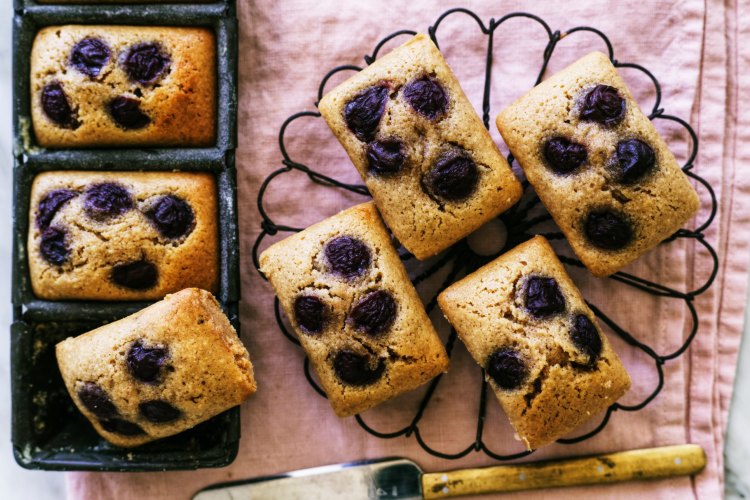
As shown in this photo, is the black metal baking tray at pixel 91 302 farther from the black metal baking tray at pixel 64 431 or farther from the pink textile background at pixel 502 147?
the pink textile background at pixel 502 147

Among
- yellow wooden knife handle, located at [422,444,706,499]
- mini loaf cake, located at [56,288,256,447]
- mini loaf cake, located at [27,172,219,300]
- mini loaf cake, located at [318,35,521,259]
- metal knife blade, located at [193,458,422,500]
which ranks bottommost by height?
metal knife blade, located at [193,458,422,500]

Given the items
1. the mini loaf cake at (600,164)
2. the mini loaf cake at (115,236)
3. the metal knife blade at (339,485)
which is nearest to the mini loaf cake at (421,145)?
the mini loaf cake at (600,164)

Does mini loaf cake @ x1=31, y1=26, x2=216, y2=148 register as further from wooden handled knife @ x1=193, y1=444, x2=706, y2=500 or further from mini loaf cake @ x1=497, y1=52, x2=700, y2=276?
wooden handled knife @ x1=193, y1=444, x2=706, y2=500

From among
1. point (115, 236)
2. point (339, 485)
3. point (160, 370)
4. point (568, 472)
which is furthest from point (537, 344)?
point (115, 236)

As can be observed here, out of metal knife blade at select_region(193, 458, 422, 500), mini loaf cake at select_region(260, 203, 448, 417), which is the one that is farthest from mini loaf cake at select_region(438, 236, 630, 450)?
metal knife blade at select_region(193, 458, 422, 500)

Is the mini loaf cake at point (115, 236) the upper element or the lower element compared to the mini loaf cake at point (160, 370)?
upper

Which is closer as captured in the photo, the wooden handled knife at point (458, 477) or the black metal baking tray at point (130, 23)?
the black metal baking tray at point (130, 23)

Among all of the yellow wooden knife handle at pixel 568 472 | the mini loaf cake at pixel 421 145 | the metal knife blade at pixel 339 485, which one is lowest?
the metal knife blade at pixel 339 485
